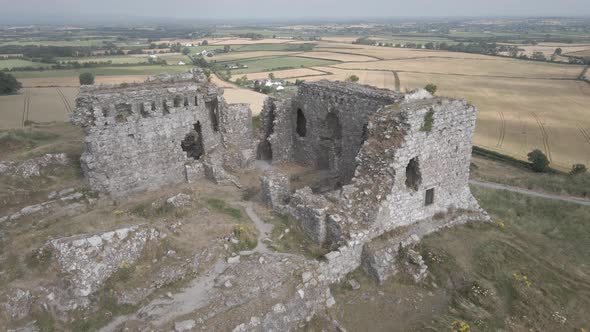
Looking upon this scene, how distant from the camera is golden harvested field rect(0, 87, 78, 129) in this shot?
131ft

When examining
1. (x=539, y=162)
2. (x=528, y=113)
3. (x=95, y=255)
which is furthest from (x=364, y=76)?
(x=95, y=255)

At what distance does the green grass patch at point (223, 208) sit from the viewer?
15067 millimetres

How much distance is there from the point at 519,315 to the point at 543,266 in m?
3.15

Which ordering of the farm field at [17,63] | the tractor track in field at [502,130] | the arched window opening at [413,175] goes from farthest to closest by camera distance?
the farm field at [17,63] < the tractor track in field at [502,130] < the arched window opening at [413,175]

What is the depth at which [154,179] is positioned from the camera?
18.8 meters

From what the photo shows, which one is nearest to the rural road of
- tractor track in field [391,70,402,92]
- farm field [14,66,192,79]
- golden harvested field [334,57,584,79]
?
tractor track in field [391,70,402,92]

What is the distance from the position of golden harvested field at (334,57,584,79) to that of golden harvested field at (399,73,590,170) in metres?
6.14

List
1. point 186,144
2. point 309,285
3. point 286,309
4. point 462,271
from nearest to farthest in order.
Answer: point 286,309
point 309,285
point 462,271
point 186,144

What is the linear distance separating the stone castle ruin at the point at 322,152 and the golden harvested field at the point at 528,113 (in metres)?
26.7

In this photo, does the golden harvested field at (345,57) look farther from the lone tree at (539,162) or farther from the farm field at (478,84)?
the lone tree at (539,162)

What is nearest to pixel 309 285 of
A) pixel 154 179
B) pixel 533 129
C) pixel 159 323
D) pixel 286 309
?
pixel 286 309

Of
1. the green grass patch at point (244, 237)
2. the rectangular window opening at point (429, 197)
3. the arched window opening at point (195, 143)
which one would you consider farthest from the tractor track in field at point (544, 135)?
the green grass patch at point (244, 237)

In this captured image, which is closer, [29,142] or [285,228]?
[285,228]

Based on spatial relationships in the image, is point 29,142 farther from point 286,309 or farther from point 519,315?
point 519,315
